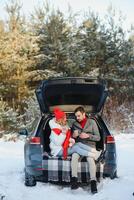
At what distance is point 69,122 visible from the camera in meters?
9.57

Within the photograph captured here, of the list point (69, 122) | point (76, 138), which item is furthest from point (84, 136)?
point (69, 122)

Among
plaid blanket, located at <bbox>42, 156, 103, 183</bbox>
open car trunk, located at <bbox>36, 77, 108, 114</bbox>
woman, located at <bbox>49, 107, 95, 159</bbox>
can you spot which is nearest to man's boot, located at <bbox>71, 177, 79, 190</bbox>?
plaid blanket, located at <bbox>42, 156, 103, 183</bbox>

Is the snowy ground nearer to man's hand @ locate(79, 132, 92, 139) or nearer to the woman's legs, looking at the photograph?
the woman's legs

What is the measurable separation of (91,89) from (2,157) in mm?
4397

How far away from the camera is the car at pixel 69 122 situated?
7.99m

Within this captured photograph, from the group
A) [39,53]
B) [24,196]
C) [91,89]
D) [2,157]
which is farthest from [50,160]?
[39,53]

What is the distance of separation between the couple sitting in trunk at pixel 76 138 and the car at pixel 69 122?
15 cm

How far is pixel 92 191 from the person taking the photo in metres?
7.58

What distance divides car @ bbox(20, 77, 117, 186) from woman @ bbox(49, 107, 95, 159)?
0.15 m

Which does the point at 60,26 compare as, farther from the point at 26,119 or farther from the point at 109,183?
the point at 109,183

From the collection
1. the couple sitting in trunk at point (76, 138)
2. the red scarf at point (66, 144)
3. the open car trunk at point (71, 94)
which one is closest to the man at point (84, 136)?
Answer: the couple sitting in trunk at point (76, 138)

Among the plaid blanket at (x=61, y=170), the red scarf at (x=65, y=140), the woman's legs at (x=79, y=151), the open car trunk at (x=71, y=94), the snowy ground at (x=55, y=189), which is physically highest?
the open car trunk at (x=71, y=94)

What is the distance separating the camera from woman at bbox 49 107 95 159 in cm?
809

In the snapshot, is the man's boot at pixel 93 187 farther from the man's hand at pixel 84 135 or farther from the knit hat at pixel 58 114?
the knit hat at pixel 58 114
